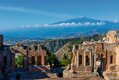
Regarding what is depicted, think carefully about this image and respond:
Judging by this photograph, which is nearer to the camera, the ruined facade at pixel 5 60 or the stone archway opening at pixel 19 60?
the ruined facade at pixel 5 60

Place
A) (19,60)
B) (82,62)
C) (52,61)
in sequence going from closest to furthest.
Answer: (82,62), (19,60), (52,61)

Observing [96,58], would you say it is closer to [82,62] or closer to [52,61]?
[82,62]

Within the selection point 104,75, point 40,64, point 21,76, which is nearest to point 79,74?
point 104,75

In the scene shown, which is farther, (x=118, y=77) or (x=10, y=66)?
(x=10, y=66)

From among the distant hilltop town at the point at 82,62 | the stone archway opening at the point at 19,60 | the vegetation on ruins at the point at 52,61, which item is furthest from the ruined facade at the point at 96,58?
the vegetation on ruins at the point at 52,61

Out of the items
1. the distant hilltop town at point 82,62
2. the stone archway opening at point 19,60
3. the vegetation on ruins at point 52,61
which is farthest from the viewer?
the vegetation on ruins at point 52,61

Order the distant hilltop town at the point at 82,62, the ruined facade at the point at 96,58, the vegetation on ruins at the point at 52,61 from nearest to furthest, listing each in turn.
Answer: the distant hilltop town at the point at 82,62
the ruined facade at the point at 96,58
the vegetation on ruins at the point at 52,61

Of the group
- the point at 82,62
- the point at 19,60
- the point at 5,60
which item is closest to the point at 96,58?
the point at 82,62

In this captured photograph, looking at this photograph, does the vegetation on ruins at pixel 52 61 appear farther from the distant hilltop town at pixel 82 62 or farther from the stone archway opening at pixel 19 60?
the stone archway opening at pixel 19 60

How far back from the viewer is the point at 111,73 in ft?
187

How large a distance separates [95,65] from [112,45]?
13.8ft

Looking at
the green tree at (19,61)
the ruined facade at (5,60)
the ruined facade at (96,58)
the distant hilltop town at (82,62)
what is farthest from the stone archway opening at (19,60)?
the ruined facade at (5,60)

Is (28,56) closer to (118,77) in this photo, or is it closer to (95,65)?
(95,65)

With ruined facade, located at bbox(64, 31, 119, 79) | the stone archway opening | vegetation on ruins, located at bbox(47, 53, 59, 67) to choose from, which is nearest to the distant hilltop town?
ruined facade, located at bbox(64, 31, 119, 79)
